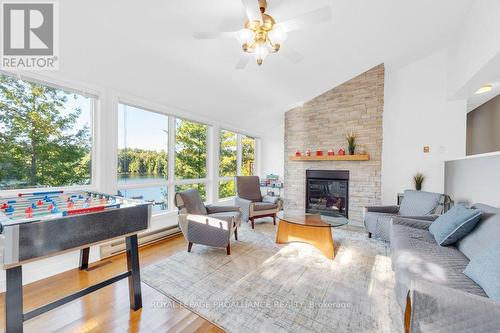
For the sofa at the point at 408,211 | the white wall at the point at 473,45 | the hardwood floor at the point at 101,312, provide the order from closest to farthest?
the hardwood floor at the point at 101,312 < the white wall at the point at 473,45 < the sofa at the point at 408,211

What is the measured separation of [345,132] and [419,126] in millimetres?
1348

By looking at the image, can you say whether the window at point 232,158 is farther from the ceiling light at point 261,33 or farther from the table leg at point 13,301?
the table leg at point 13,301

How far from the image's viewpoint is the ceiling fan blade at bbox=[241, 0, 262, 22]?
5.61 feet

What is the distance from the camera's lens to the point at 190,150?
4.20 m

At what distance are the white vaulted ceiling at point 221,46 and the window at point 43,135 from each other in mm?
364

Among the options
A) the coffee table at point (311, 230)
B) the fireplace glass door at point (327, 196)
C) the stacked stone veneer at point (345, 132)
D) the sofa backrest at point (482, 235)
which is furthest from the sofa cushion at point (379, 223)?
the fireplace glass door at point (327, 196)

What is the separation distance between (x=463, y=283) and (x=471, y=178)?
2.35 m

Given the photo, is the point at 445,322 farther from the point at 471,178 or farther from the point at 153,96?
the point at 153,96

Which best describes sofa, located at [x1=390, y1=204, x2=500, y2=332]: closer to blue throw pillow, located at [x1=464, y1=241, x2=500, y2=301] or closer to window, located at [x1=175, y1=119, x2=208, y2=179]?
blue throw pillow, located at [x1=464, y1=241, x2=500, y2=301]

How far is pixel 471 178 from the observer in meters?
2.99

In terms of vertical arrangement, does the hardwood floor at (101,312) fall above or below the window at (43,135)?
below

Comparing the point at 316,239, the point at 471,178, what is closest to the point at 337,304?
the point at 316,239

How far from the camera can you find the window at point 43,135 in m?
2.10

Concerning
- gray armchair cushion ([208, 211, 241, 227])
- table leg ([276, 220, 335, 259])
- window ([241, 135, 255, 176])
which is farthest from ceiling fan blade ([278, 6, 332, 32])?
window ([241, 135, 255, 176])
